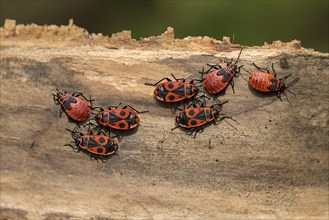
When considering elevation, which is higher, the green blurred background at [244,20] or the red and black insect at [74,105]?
the green blurred background at [244,20]

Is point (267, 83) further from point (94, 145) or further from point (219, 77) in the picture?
point (94, 145)

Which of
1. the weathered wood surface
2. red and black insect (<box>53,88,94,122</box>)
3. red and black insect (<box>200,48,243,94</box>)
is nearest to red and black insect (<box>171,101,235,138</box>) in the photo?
the weathered wood surface

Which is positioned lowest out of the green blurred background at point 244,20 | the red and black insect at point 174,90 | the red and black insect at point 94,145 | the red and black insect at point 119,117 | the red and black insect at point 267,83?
the red and black insect at point 94,145

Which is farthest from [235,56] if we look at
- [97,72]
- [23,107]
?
[23,107]

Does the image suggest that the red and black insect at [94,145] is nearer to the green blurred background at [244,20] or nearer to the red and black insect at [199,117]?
the red and black insect at [199,117]

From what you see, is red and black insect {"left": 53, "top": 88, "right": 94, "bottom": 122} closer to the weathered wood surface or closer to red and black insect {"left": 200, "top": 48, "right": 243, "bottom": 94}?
the weathered wood surface

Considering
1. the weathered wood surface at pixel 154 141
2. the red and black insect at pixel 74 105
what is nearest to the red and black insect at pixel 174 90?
the weathered wood surface at pixel 154 141

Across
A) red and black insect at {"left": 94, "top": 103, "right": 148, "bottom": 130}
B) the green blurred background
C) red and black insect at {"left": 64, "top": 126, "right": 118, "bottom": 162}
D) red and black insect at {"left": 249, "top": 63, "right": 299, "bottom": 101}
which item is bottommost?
red and black insect at {"left": 64, "top": 126, "right": 118, "bottom": 162}
